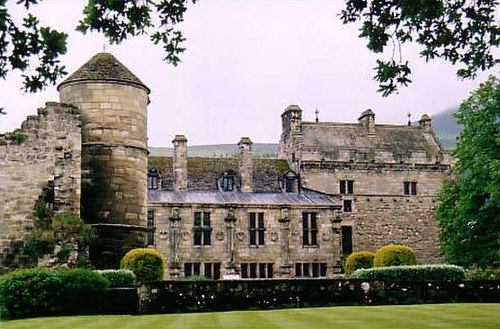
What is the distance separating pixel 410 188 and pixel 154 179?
18.2 m

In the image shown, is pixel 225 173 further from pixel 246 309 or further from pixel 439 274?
pixel 246 309

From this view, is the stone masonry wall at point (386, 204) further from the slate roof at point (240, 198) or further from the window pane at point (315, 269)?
the window pane at point (315, 269)

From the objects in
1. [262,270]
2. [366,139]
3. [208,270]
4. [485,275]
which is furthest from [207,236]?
[485,275]

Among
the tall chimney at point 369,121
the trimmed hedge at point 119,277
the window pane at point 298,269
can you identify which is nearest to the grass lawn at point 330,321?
the trimmed hedge at point 119,277

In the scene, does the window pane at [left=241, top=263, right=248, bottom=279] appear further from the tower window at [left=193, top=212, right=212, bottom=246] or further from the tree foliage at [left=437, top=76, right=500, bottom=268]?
the tree foliage at [left=437, top=76, right=500, bottom=268]

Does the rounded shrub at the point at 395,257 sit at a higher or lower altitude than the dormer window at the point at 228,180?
lower

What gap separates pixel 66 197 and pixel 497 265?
20.4 m

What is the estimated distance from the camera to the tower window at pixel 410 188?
178 feet

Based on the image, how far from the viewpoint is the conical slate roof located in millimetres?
28016

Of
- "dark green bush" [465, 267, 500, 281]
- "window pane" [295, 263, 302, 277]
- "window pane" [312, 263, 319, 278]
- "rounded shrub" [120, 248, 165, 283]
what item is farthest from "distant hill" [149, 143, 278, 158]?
"dark green bush" [465, 267, 500, 281]

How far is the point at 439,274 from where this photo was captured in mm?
28094

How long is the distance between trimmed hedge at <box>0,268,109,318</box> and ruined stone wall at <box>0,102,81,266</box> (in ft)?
16.9

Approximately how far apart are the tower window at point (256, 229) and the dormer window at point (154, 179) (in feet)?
21.2

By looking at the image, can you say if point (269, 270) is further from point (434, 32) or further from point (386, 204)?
point (434, 32)
